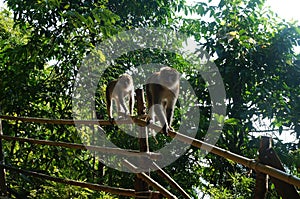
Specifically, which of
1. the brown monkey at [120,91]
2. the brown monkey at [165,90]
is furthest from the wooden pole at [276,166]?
the brown monkey at [120,91]

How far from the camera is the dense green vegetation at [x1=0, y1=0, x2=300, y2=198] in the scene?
8.77ft

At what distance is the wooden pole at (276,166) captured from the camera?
1.03m

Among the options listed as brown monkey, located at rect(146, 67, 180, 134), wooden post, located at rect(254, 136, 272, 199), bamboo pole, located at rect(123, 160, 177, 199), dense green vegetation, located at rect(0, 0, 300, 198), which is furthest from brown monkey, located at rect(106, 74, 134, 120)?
wooden post, located at rect(254, 136, 272, 199)

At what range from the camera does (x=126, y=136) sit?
3.25 meters

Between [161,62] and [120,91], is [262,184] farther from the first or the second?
[161,62]

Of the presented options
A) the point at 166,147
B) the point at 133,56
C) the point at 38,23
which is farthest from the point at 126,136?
the point at 38,23

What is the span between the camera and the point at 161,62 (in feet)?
11.0

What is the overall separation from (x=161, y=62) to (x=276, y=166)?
2343 millimetres

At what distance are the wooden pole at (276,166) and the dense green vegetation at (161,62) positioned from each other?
112cm

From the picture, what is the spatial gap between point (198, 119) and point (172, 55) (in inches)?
29.9

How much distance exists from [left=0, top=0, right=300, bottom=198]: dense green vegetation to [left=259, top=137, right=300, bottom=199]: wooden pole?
112 centimetres

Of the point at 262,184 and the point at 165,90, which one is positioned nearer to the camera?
the point at 262,184

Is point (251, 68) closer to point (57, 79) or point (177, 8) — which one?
point (177, 8)

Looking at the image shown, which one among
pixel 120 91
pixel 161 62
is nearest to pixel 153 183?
pixel 120 91
